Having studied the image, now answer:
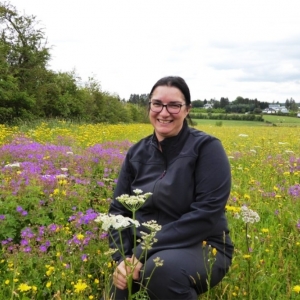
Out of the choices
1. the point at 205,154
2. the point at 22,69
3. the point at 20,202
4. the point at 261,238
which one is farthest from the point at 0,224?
the point at 22,69

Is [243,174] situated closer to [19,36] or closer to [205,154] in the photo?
[205,154]

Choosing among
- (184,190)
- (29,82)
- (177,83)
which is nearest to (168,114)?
(177,83)

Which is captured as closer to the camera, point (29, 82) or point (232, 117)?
point (29, 82)

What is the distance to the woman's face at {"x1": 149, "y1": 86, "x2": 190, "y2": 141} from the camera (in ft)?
8.17

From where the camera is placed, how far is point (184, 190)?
2.39m

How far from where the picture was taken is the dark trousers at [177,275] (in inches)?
81.0

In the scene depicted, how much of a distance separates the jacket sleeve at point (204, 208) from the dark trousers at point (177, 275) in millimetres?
74

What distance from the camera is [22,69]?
59.7 feet

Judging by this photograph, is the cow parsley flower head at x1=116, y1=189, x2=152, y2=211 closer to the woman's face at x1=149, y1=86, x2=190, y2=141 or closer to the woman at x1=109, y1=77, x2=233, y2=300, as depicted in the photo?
the woman at x1=109, y1=77, x2=233, y2=300

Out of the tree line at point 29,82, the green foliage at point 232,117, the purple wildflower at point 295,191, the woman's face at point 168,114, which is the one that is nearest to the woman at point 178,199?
the woman's face at point 168,114

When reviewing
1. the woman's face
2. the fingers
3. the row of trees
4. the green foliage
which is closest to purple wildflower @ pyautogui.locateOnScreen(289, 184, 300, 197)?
the woman's face

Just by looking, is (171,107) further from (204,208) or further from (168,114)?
(204,208)

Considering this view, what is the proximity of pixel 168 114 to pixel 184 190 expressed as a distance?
0.54m

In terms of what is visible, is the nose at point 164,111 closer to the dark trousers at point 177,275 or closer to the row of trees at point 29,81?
the dark trousers at point 177,275
